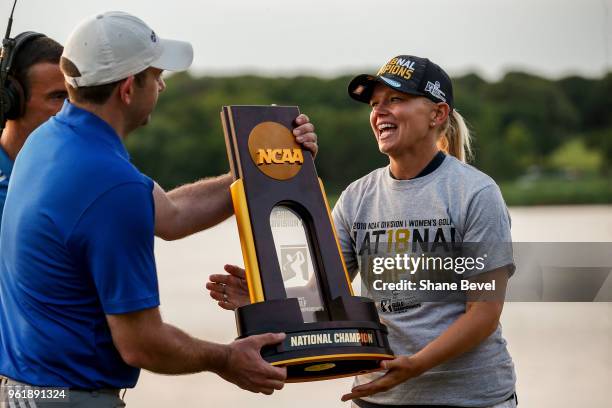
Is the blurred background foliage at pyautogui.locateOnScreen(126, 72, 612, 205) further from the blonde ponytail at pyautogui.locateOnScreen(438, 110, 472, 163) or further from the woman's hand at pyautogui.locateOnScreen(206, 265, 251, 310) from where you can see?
the woman's hand at pyautogui.locateOnScreen(206, 265, 251, 310)

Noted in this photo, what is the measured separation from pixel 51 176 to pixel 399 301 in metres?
1.37

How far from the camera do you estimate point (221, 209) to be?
328 centimetres

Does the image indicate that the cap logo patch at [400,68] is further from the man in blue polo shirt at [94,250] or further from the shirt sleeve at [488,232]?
the man in blue polo shirt at [94,250]

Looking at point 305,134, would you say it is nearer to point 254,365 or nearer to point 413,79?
point 413,79

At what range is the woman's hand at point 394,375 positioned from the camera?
2986 millimetres

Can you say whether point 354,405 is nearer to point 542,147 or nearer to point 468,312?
point 468,312

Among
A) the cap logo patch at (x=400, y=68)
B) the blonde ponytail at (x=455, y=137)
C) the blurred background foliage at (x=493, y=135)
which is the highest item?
the blurred background foliage at (x=493, y=135)

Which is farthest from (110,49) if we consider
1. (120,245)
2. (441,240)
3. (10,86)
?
(441,240)

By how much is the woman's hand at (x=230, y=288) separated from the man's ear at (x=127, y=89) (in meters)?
0.89

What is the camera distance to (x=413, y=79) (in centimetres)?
329

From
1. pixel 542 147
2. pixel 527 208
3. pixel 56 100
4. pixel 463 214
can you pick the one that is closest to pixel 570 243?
pixel 463 214

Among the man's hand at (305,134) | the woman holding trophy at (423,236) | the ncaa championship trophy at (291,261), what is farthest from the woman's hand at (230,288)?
the man's hand at (305,134)

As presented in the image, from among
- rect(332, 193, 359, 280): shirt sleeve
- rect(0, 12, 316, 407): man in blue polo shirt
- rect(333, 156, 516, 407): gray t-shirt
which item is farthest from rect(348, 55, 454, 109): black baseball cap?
rect(0, 12, 316, 407): man in blue polo shirt

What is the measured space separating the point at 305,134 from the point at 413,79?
48cm
